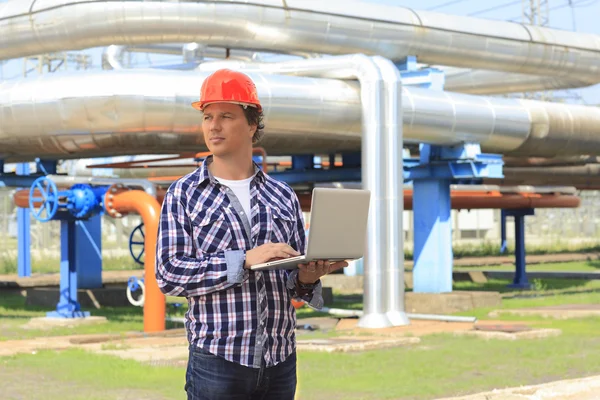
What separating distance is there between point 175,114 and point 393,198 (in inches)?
125

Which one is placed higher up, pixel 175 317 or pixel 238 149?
pixel 238 149

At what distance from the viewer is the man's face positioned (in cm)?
330

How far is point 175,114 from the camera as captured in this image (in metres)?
14.4

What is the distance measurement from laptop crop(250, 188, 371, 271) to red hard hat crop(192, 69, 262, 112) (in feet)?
1.53

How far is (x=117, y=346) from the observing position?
40.6 feet

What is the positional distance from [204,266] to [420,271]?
612 inches

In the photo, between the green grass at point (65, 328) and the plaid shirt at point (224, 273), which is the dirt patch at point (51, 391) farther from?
the plaid shirt at point (224, 273)

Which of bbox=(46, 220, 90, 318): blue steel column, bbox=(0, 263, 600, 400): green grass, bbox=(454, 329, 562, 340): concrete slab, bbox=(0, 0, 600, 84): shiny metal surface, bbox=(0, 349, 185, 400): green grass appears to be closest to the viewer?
bbox=(0, 349, 185, 400): green grass

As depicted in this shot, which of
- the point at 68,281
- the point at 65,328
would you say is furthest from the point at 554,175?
the point at 65,328

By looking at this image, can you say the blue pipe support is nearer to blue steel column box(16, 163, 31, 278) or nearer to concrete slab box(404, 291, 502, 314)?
concrete slab box(404, 291, 502, 314)

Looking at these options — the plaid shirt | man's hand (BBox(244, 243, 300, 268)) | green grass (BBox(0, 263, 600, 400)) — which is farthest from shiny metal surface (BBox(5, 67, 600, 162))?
man's hand (BBox(244, 243, 300, 268))

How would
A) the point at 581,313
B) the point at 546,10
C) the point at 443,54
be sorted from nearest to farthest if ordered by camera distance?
the point at 581,313, the point at 443,54, the point at 546,10

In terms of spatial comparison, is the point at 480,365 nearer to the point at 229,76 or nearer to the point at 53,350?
the point at 53,350

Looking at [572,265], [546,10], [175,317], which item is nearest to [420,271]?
[175,317]
